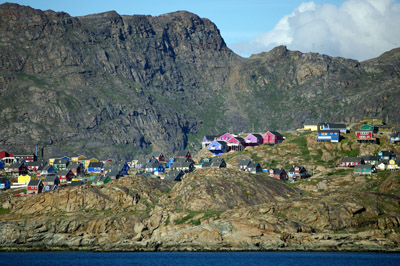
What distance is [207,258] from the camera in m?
131

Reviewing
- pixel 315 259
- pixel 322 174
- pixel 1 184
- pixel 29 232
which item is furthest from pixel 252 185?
pixel 1 184

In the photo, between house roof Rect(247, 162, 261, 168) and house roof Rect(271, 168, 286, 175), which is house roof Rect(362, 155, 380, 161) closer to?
house roof Rect(271, 168, 286, 175)

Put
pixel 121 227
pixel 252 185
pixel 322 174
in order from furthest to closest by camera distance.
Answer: pixel 322 174 < pixel 252 185 < pixel 121 227

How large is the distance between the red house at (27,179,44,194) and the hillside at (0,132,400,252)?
837 centimetres

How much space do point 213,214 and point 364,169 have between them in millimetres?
48968

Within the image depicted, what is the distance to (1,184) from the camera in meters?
185

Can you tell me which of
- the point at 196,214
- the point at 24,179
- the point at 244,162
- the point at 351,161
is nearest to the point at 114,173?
the point at 24,179

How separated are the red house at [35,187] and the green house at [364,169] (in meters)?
83.3

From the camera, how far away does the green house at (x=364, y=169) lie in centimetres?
17475

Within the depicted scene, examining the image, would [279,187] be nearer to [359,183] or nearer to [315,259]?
[359,183]

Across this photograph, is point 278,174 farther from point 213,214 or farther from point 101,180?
point 101,180

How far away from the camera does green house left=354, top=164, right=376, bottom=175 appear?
175 m

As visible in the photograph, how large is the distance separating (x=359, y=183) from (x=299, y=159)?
101ft

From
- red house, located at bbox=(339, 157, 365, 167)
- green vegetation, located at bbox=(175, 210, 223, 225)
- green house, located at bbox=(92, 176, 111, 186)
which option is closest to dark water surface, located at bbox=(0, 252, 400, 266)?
green vegetation, located at bbox=(175, 210, 223, 225)
